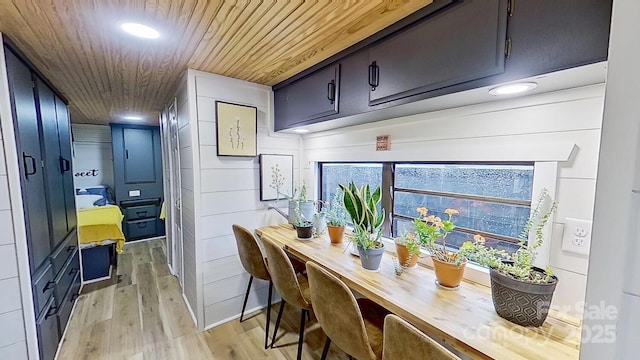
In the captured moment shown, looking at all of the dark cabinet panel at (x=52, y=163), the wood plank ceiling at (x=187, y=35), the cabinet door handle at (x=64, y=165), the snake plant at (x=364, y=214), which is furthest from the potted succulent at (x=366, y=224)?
the cabinet door handle at (x=64, y=165)

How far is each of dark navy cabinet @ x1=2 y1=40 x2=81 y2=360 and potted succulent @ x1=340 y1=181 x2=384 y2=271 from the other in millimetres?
1875

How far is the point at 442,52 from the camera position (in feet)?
3.60

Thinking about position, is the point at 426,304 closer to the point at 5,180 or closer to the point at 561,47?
the point at 561,47

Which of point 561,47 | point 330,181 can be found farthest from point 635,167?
point 330,181

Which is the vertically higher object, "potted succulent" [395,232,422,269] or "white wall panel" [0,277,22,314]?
"potted succulent" [395,232,422,269]

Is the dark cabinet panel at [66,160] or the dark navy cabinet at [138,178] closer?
the dark cabinet panel at [66,160]

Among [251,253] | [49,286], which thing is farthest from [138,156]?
[251,253]

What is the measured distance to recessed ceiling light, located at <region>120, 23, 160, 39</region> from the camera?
1297mm

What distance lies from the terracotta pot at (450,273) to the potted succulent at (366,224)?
32 cm

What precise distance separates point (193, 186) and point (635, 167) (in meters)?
2.24

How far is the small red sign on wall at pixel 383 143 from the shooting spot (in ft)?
5.98

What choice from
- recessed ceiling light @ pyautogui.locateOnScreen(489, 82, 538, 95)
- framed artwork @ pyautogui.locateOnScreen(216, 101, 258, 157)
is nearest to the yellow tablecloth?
framed artwork @ pyautogui.locateOnScreen(216, 101, 258, 157)

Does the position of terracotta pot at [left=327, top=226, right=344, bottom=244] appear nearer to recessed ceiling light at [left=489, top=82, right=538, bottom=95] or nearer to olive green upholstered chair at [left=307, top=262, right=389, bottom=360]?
olive green upholstered chair at [left=307, top=262, right=389, bottom=360]

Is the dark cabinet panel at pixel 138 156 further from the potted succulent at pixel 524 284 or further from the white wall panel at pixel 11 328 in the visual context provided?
the potted succulent at pixel 524 284
